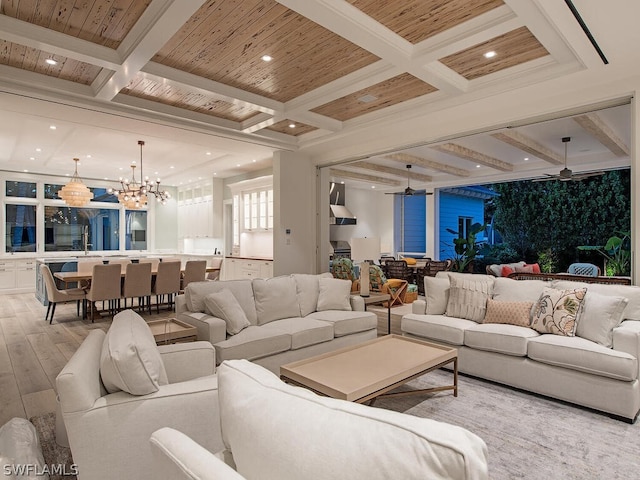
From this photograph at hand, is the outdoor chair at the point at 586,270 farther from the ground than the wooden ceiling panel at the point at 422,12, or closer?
closer

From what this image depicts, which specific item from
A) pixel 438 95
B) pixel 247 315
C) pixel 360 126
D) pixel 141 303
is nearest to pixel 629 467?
pixel 247 315

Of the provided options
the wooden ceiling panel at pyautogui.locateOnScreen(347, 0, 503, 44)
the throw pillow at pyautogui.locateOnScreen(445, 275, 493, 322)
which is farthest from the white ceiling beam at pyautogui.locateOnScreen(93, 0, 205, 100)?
the throw pillow at pyautogui.locateOnScreen(445, 275, 493, 322)

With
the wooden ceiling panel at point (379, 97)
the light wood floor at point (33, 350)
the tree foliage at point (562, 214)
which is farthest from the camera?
the tree foliage at point (562, 214)

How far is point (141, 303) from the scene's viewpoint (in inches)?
286

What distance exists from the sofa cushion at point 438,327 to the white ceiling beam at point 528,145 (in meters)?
3.12

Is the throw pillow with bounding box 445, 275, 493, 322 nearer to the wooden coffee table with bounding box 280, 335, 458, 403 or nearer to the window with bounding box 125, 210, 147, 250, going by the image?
the wooden coffee table with bounding box 280, 335, 458, 403

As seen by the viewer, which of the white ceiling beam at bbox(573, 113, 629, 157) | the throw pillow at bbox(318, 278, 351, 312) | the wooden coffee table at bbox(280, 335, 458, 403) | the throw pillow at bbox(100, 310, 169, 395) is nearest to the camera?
the throw pillow at bbox(100, 310, 169, 395)

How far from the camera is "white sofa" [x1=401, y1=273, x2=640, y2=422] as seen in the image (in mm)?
2881

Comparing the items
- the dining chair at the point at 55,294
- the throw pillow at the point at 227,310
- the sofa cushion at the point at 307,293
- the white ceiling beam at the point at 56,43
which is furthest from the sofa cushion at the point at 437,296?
the dining chair at the point at 55,294

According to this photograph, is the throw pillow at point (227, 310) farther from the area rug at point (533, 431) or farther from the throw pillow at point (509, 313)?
the throw pillow at point (509, 313)

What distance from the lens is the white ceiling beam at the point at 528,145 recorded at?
5850 mm

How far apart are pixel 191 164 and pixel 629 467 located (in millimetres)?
8579

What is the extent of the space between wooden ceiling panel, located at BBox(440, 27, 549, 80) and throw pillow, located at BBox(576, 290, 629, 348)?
226cm

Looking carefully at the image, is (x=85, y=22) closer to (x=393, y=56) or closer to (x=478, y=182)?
(x=393, y=56)
